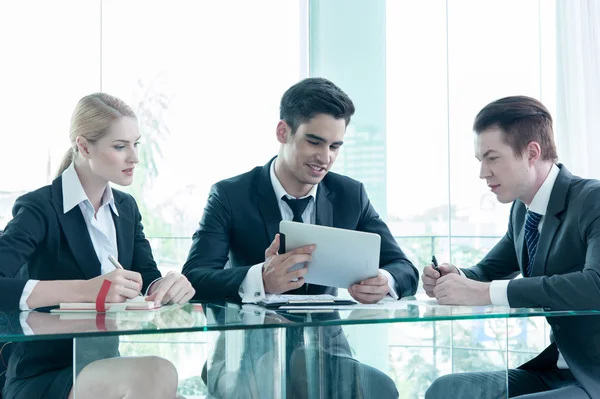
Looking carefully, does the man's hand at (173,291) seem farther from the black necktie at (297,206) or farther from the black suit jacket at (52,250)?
the black necktie at (297,206)

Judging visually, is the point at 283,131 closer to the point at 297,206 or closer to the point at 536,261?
the point at 297,206

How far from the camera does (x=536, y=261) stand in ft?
7.22

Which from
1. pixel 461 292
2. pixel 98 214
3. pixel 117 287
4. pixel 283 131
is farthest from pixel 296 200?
pixel 117 287

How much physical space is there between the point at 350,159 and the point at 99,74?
1.64 metres

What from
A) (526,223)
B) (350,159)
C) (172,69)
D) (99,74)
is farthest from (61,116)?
(526,223)

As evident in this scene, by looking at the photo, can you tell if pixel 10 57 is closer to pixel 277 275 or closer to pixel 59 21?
pixel 59 21

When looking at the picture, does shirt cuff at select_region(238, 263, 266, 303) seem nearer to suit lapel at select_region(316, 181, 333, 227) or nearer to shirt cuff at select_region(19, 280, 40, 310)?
suit lapel at select_region(316, 181, 333, 227)

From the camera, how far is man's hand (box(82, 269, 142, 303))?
1802 millimetres

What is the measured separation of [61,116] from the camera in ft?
12.9

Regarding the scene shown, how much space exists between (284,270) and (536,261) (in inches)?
33.1

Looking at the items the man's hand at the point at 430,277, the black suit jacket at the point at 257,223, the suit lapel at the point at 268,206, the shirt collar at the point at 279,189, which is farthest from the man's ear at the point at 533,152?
the suit lapel at the point at 268,206

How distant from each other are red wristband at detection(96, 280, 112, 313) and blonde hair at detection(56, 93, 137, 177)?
0.74 m

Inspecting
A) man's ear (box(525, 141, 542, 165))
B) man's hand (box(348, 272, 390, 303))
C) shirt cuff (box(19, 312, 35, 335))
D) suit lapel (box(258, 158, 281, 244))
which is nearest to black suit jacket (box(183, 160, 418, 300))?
suit lapel (box(258, 158, 281, 244))

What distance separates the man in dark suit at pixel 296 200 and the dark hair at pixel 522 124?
0.56 m
